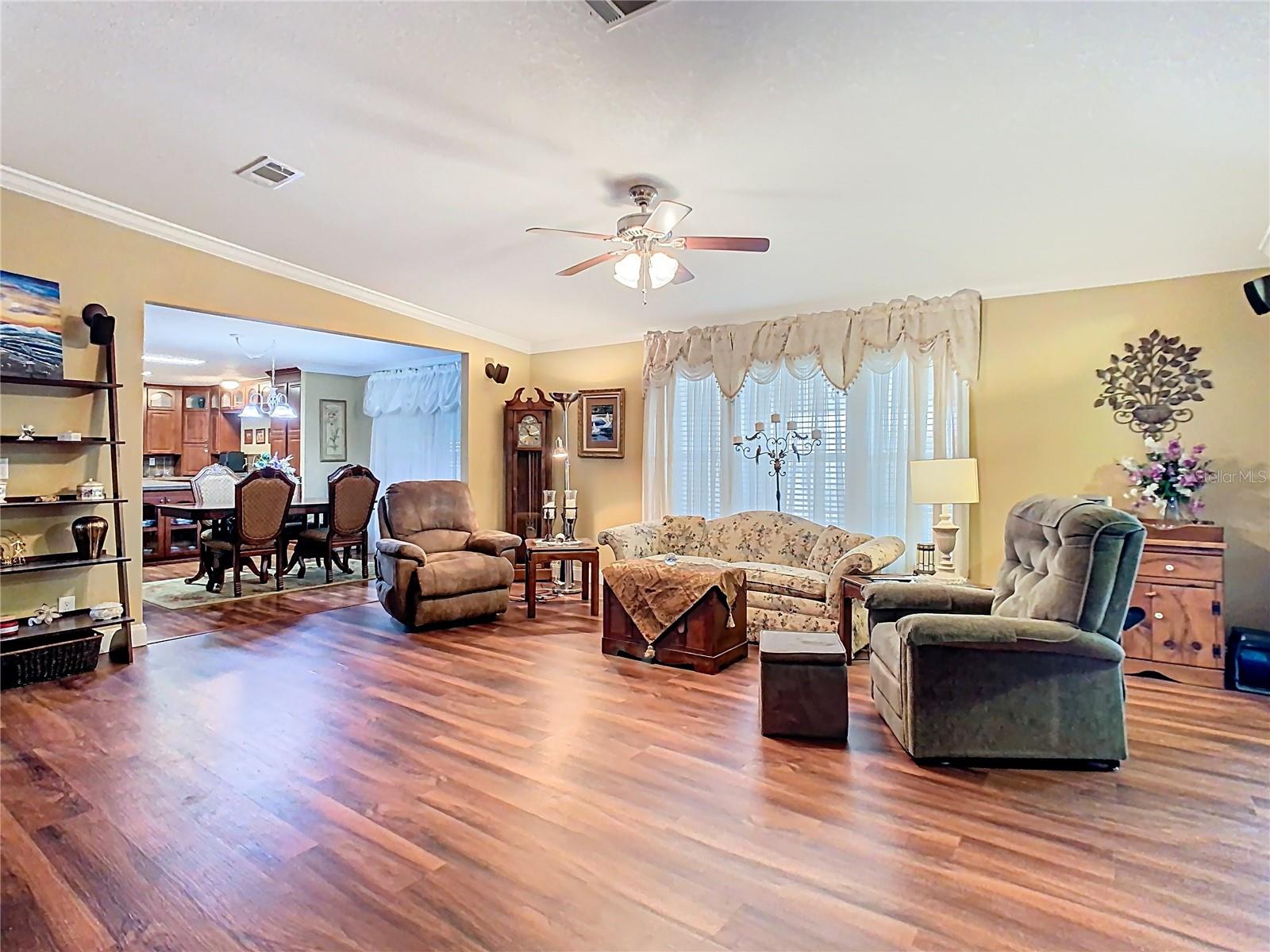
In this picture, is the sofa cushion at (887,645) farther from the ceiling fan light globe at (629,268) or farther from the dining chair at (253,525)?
the dining chair at (253,525)

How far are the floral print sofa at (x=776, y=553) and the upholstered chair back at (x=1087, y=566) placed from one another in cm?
138

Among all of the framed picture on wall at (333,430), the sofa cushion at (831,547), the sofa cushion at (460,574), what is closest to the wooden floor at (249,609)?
the sofa cushion at (460,574)

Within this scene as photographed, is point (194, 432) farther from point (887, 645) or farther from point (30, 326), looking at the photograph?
point (887, 645)

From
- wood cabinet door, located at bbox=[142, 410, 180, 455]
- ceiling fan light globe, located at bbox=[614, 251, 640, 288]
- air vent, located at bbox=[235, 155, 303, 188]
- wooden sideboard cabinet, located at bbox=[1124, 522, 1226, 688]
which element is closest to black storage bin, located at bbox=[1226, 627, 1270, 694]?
wooden sideboard cabinet, located at bbox=[1124, 522, 1226, 688]

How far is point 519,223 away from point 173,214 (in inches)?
82.1

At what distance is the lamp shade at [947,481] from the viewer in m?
3.72

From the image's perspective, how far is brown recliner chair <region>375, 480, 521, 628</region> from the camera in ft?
15.3

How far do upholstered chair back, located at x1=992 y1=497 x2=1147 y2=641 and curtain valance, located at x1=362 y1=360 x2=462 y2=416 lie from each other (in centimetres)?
653

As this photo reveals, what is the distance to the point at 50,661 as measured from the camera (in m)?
3.56

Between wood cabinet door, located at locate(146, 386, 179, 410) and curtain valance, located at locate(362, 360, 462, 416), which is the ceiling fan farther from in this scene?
wood cabinet door, located at locate(146, 386, 179, 410)

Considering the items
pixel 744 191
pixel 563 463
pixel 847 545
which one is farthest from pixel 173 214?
pixel 847 545

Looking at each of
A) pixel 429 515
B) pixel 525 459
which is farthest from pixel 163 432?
pixel 429 515

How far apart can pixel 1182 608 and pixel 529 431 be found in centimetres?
517

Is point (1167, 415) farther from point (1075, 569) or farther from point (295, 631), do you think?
point (295, 631)
